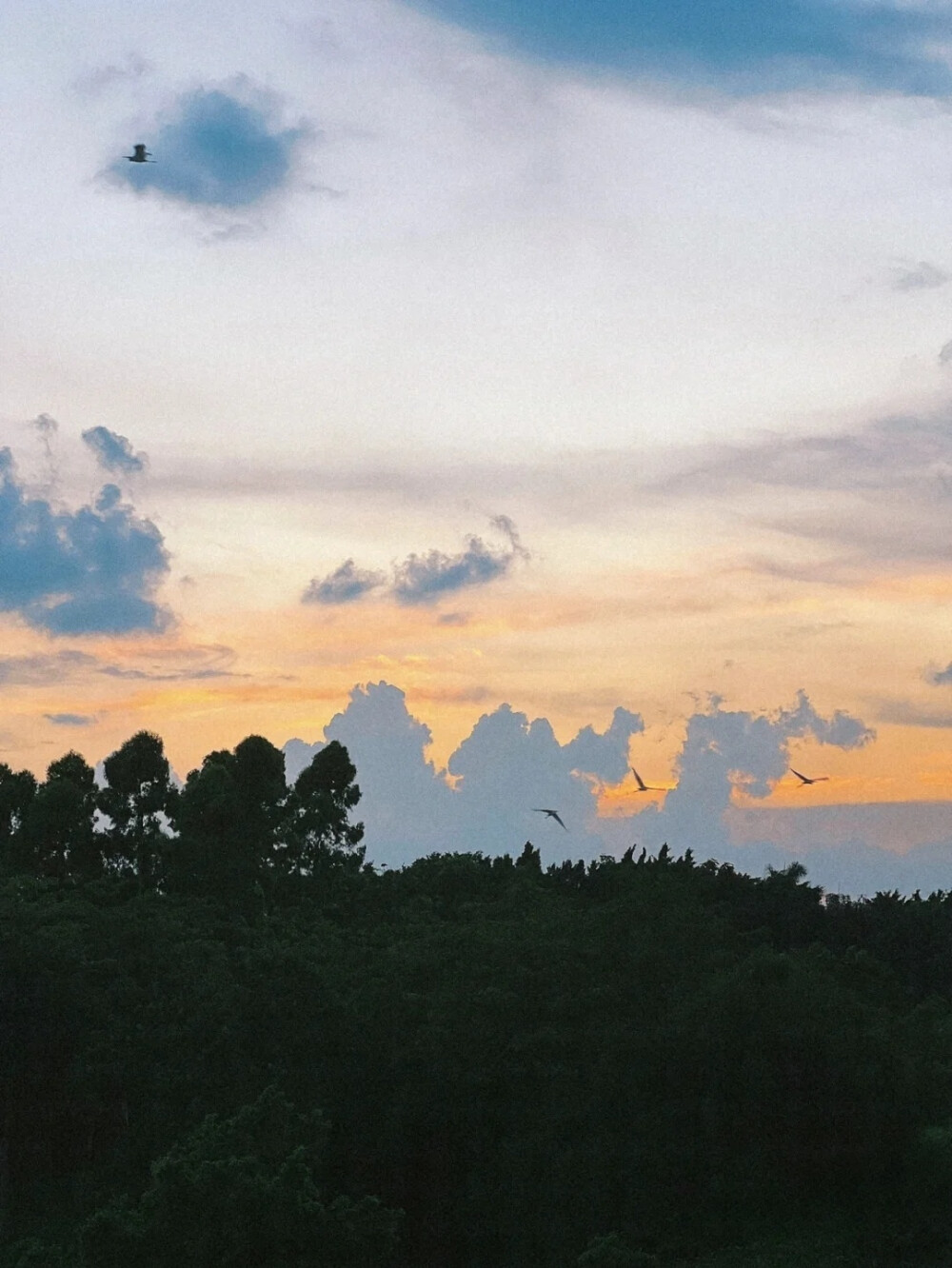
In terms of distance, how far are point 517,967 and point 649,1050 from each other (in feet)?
23.0

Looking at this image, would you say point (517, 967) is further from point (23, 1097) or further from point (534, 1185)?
point (23, 1097)

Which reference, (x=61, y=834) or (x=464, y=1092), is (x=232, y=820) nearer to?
(x=61, y=834)

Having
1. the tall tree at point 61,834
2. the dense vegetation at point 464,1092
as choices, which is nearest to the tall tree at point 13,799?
the tall tree at point 61,834

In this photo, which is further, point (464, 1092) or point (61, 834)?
point (61, 834)

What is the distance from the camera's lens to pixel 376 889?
248ft

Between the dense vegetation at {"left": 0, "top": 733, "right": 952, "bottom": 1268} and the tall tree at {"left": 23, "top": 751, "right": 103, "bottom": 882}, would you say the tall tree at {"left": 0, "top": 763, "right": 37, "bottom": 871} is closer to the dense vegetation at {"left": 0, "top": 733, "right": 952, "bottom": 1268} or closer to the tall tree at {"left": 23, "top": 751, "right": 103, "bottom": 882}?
the tall tree at {"left": 23, "top": 751, "right": 103, "bottom": 882}

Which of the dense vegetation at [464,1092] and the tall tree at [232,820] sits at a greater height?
the tall tree at [232,820]

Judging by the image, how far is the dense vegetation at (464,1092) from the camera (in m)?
35.2

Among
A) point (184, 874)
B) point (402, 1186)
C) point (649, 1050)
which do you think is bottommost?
point (402, 1186)

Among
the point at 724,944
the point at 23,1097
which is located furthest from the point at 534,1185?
the point at 23,1097

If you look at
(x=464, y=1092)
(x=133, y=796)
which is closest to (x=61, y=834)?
(x=133, y=796)

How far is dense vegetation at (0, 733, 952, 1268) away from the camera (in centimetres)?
3516

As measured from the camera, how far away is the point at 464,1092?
43.0 meters

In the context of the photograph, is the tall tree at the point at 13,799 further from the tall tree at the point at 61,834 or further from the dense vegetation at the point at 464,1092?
the dense vegetation at the point at 464,1092
